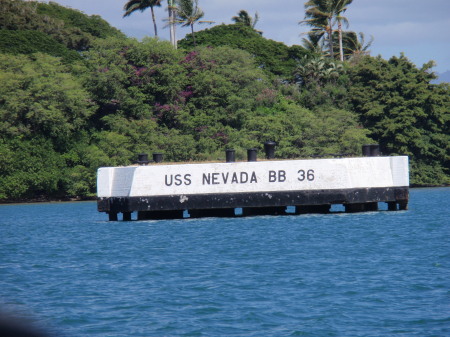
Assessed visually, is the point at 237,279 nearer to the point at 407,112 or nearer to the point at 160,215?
the point at 160,215

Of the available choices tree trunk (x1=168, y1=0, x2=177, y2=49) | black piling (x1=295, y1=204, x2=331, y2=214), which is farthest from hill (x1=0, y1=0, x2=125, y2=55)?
black piling (x1=295, y1=204, x2=331, y2=214)

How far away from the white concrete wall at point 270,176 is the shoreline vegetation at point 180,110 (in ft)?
97.3

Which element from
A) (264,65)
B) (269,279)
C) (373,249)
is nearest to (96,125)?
(264,65)

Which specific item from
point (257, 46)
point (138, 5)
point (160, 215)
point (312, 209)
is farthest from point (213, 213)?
point (138, 5)

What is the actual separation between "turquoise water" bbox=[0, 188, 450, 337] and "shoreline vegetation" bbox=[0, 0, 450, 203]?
3335 cm

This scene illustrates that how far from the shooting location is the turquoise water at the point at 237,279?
41.0 ft

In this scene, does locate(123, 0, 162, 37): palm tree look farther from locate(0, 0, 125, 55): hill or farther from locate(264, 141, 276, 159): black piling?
locate(264, 141, 276, 159): black piling

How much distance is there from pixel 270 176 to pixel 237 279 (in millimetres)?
16127

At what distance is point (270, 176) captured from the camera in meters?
33.2

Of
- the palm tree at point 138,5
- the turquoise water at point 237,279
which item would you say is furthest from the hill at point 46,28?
the turquoise water at point 237,279

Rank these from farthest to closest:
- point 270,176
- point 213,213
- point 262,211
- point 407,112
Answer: point 407,112
point 262,211
point 213,213
point 270,176

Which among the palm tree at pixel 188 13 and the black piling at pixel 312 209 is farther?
the palm tree at pixel 188 13

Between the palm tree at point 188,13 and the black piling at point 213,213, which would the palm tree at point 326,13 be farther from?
the black piling at point 213,213

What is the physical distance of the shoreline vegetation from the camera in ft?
208
